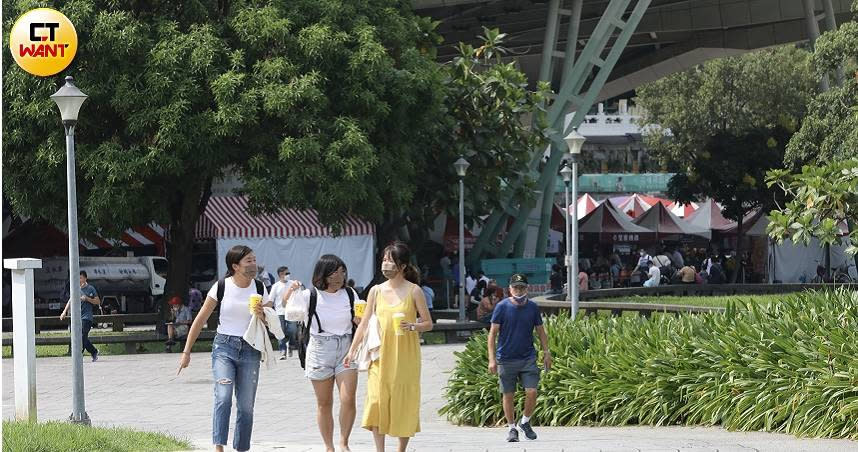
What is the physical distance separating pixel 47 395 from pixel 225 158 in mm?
9736

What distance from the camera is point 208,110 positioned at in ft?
90.7

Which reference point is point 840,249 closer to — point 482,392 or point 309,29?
point 309,29

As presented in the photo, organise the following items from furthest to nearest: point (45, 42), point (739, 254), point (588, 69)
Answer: point (739, 254)
point (588, 69)
point (45, 42)

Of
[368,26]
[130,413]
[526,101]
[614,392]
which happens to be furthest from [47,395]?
[526,101]

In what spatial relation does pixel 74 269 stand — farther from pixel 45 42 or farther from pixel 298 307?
pixel 45 42

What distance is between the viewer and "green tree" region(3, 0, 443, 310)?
27.5 meters

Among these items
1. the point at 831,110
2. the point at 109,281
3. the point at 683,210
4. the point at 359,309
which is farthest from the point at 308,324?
the point at 683,210

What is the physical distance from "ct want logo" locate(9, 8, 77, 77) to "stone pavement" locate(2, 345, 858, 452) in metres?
5.47

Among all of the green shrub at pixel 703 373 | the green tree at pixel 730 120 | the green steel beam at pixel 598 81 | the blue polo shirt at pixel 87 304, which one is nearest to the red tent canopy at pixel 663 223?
the green tree at pixel 730 120

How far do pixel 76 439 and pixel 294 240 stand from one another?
2682cm

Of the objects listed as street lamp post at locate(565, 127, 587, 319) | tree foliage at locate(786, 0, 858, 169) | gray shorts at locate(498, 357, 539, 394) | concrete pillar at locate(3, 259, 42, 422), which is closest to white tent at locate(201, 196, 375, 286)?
tree foliage at locate(786, 0, 858, 169)

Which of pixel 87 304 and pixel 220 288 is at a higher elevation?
pixel 220 288

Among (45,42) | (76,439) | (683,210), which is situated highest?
(45,42)

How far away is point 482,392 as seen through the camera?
1550cm
